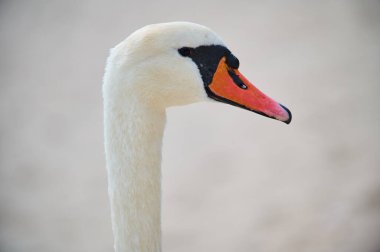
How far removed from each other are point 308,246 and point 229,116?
4.90 feet

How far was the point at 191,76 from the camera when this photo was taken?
1.61 metres

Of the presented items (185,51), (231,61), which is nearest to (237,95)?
(231,61)

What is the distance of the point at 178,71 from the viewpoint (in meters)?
1.59

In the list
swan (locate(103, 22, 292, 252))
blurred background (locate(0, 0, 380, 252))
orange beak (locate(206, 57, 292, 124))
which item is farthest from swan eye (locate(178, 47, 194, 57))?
blurred background (locate(0, 0, 380, 252))

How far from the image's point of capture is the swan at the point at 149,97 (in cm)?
156

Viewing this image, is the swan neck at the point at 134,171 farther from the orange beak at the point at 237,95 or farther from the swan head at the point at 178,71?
the orange beak at the point at 237,95

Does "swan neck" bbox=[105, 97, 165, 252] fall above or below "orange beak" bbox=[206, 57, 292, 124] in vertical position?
below

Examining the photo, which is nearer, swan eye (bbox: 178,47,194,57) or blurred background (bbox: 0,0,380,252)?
swan eye (bbox: 178,47,194,57)

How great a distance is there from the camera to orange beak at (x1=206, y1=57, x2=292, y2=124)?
1645 millimetres

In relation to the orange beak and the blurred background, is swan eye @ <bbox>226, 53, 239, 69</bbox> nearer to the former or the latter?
the orange beak

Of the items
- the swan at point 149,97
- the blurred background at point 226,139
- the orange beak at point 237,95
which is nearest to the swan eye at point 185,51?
the swan at point 149,97

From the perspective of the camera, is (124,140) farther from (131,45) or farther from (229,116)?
(229,116)

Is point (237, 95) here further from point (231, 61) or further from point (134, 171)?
point (134, 171)

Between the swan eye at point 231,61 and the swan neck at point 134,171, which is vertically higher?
the swan eye at point 231,61
